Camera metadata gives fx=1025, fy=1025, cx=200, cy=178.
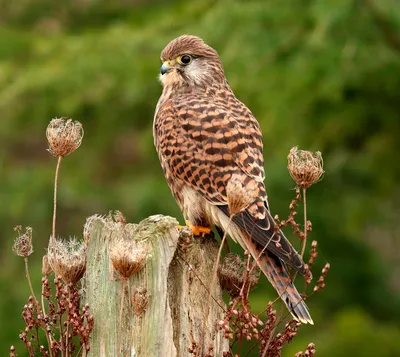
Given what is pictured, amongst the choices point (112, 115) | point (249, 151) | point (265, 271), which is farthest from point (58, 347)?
point (112, 115)

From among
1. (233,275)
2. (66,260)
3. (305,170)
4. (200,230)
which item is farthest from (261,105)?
(66,260)

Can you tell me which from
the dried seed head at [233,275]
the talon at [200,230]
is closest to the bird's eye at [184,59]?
the talon at [200,230]

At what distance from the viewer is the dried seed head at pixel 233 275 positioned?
338cm

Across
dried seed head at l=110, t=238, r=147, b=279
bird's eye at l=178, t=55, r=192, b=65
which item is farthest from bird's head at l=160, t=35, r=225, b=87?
dried seed head at l=110, t=238, r=147, b=279

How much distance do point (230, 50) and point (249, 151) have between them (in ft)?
8.49

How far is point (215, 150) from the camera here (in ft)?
13.3

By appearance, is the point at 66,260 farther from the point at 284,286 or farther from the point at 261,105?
the point at 261,105

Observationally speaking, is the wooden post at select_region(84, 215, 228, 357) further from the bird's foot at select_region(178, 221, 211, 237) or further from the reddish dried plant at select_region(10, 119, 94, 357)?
the bird's foot at select_region(178, 221, 211, 237)

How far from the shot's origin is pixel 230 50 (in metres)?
6.49

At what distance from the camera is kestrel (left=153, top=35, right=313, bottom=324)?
3691 millimetres

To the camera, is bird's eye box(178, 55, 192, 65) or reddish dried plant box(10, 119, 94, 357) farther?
bird's eye box(178, 55, 192, 65)

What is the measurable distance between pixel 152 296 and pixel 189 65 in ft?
6.35

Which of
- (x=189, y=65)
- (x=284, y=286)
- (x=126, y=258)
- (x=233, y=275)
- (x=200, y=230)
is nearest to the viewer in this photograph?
(x=126, y=258)

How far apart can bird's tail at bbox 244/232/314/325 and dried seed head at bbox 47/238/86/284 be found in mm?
630
